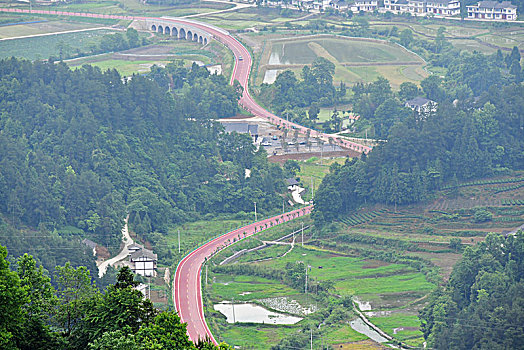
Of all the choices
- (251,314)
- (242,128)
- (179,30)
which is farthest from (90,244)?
(179,30)

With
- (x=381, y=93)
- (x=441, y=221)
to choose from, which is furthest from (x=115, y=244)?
(x=381, y=93)

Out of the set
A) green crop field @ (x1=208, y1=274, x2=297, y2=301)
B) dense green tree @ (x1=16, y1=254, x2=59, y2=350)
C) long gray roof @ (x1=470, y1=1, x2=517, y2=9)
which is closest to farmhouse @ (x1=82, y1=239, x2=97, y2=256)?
green crop field @ (x1=208, y1=274, x2=297, y2=301)

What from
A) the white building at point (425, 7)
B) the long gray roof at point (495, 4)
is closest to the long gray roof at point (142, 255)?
the long gray roof at point (495, 4)

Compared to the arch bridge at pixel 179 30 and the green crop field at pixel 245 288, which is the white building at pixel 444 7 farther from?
the green crop field at pixel 245 288

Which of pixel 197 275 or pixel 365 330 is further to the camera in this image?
pixel 197 275

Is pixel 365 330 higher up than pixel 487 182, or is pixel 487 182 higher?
pixel 487 182

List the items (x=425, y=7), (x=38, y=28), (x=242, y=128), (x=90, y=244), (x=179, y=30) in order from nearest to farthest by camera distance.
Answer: (x=90, y=244) → (x=242, y=128) → (x=38, y=28) → (x=179, y=30) → (x=425, y=7)

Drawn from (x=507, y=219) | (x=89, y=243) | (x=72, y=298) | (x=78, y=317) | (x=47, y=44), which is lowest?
(x=89, y=243)

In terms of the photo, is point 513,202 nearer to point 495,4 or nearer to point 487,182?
point 487,182
